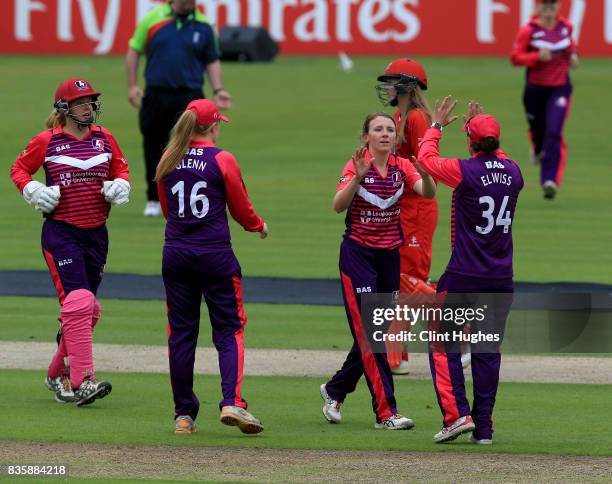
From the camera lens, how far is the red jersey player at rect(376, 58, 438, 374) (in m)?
10.6

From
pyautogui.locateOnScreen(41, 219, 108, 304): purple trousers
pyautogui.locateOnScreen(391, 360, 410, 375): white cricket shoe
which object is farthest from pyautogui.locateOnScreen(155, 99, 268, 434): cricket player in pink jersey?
pyautogui.locateOnScreen(391, 360, 410, 375): white cricket shoe

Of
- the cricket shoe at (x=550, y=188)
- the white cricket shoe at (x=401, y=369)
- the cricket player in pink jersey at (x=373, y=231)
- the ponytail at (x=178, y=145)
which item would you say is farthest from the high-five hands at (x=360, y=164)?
the cricket shoe at (x=550, y=188)

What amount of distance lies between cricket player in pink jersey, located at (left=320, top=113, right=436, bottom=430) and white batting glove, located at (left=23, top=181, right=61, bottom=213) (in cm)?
181

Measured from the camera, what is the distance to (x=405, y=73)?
10.6 metres

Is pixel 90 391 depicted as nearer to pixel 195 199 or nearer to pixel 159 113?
pixel 195 199

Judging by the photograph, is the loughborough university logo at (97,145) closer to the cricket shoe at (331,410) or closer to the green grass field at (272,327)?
the cricket shoe at (331,410)

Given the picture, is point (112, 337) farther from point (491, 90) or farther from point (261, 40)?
point (261, 40)

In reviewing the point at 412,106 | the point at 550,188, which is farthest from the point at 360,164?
the point at 550,188

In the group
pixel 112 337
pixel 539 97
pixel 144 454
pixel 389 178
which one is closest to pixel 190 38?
pixel 539 97

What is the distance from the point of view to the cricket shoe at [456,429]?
335 inches

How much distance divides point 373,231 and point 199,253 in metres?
1.12

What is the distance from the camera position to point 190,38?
58.9 feet

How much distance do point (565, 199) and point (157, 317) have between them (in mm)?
9381

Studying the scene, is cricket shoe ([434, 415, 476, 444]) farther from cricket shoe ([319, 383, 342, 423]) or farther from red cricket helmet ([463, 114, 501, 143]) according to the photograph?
red cricket helmet ([463, 114, 501, 143])
